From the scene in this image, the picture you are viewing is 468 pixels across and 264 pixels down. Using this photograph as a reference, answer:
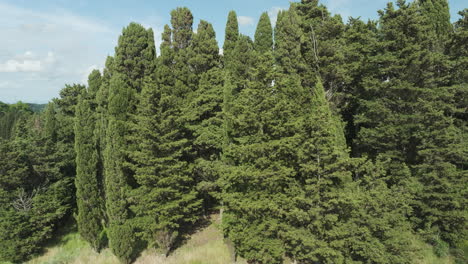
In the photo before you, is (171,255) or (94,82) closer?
(171,255)

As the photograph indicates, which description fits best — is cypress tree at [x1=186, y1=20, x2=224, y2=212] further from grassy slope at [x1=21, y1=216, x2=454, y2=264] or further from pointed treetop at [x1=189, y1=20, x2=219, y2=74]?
grassy slope at [x1=21, y1=216, x2=454, y2=264]

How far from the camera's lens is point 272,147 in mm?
11820

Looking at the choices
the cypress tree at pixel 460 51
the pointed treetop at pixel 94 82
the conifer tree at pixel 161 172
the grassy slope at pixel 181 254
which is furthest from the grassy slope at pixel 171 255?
the cypress tree at pixel 460 51

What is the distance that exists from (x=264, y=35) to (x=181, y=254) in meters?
18.2

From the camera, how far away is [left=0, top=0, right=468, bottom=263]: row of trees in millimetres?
11305

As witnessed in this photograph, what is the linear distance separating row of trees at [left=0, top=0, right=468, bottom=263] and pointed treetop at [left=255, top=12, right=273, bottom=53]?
0.12 metres

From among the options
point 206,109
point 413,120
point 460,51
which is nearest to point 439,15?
point 460,51

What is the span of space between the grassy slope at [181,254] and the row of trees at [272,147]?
82 centimetres

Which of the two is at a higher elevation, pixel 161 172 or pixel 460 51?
pixel 460 51

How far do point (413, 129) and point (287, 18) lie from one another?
11.4m

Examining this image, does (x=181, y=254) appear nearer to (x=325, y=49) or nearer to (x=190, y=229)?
(x=190, y=229)

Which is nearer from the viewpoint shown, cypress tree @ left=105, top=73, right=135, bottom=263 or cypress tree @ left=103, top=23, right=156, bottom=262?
cypress tree @ left=105, top=73, right=135, bottom=263

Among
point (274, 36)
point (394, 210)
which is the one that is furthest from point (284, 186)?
point (274, 36)

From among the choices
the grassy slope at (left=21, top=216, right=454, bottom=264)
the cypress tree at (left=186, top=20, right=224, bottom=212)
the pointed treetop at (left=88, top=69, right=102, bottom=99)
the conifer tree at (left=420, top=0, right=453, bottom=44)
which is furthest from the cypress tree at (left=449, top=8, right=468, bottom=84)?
the pointed treetop at (left=88, top=69, right=102, bottom=99)
